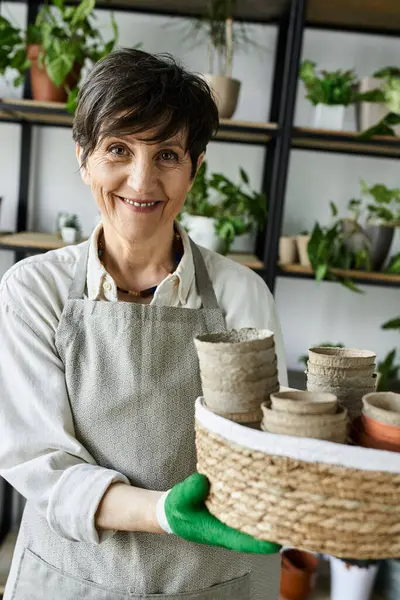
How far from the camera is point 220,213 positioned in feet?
7.79

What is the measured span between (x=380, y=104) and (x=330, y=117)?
170 millimetres

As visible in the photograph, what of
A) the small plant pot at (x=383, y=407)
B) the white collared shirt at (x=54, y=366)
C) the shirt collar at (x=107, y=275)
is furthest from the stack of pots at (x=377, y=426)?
the shirt collar at (x=107, y=275)

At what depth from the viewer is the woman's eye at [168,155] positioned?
3.96 ft

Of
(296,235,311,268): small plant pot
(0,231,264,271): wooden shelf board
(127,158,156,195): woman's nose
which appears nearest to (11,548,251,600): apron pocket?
(127,158,156,195): woman's nose

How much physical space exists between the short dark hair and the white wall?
4.60 feet

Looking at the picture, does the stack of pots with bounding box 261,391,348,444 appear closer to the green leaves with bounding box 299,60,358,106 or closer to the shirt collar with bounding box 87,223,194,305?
Answer: the shirt collar with bounding box 87,223,194,305

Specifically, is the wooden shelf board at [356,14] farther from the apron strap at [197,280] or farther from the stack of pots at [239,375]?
the stack of pots at [239,375]

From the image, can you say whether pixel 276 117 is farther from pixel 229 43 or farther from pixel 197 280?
pixel 197 280

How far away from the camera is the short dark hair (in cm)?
115

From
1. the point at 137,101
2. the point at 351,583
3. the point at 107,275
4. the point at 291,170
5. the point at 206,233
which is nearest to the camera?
the point at 137,101

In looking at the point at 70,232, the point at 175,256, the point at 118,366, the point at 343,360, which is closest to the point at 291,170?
the point at 70,232

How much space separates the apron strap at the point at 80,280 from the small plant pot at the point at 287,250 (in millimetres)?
1205

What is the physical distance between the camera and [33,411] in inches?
44.8

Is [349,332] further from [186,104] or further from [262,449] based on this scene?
[262,449]
